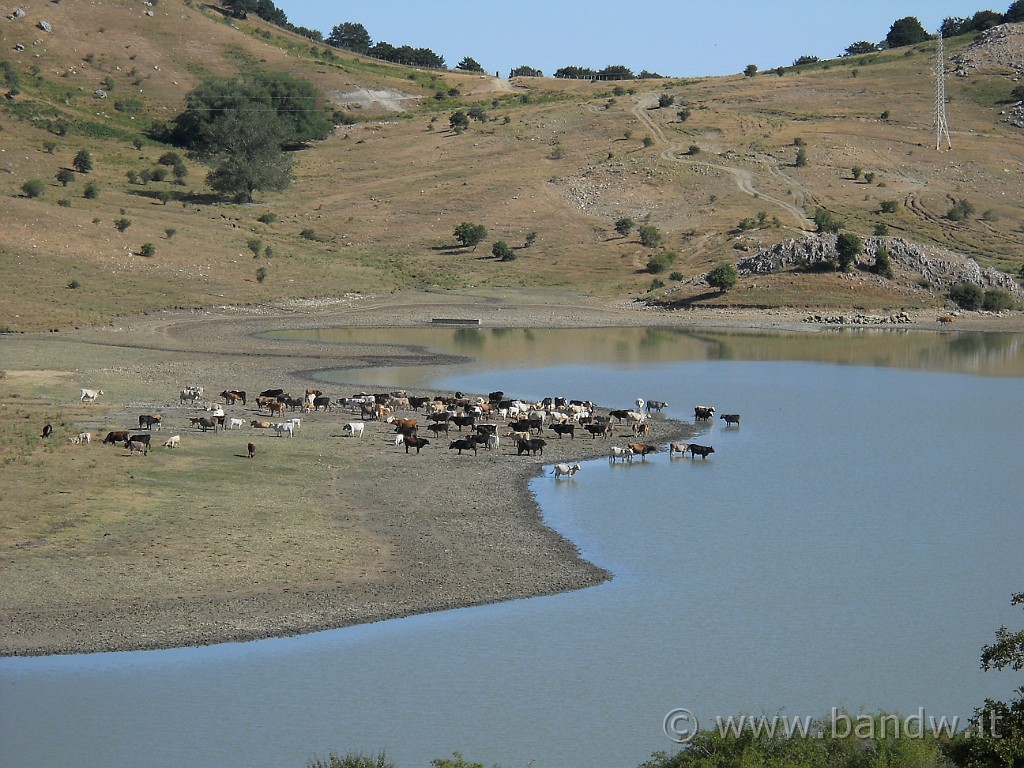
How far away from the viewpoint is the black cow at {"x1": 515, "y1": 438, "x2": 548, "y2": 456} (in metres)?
36.6

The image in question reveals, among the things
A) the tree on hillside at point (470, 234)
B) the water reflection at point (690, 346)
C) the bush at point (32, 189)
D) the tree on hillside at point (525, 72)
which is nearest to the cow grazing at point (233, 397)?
the water reflection at point (690, 346)

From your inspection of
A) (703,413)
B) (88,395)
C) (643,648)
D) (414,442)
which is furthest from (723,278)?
(643,648)

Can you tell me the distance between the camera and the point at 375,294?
8019cm

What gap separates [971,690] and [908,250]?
64073 mm

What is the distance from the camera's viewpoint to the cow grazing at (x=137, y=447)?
108ft

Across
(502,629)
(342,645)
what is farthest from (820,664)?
(342,645)

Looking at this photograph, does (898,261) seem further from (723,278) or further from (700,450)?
(700,450)

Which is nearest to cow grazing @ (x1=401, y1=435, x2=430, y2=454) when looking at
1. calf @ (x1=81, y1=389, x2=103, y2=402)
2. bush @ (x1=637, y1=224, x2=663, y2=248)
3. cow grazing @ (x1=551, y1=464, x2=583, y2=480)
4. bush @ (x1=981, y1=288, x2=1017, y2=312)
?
cow grazing @ (x1=551, y1=464, x2=583, y2=480)

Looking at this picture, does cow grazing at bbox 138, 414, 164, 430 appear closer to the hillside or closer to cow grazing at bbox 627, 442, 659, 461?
cow grazing at bbox 627, 442, 659, 461

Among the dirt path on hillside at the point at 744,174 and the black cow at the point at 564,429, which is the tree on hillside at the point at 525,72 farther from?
the black cow at the point at 564,429

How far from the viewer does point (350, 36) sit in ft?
602

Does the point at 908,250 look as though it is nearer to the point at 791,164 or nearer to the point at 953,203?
the point at 953,203

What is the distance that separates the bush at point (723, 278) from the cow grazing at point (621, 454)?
43709 millimetres

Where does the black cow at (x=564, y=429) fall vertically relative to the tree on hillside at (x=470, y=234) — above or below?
below
